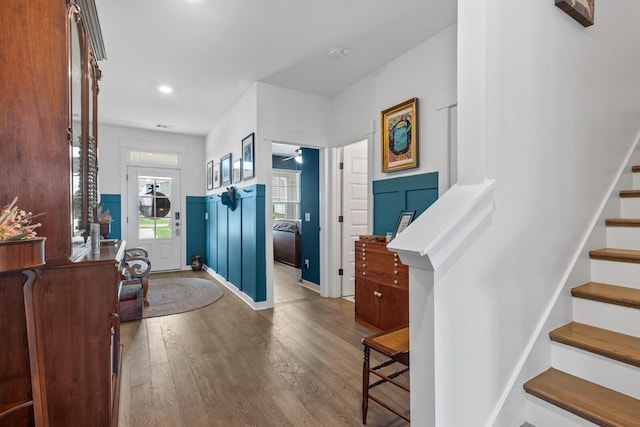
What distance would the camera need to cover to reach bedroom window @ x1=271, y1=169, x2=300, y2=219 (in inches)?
322

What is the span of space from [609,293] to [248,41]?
3.17 meters

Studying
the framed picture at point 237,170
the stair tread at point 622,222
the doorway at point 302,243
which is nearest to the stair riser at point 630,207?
the stair tread at point 622,222

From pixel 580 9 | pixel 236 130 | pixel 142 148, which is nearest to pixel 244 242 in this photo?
pixel 236 130

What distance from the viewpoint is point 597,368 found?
50.7 inches

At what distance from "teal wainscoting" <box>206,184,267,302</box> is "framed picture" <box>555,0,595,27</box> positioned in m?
2.99

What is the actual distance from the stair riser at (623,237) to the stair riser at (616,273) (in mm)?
235

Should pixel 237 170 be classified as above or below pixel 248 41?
below

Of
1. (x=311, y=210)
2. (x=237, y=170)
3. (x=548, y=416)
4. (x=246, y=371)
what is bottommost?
(x=246, y=371)

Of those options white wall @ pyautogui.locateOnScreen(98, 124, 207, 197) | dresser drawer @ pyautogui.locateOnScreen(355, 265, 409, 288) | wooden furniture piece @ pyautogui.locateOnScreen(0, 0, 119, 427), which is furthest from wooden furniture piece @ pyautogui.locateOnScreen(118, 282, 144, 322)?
white wall @ pyautogui.locateOnScreen(98, 124, 207, 197)

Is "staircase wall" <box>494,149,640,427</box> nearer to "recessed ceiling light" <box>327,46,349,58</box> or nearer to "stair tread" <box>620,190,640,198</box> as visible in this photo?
"stair tread" <box>620,190,640,198</box>

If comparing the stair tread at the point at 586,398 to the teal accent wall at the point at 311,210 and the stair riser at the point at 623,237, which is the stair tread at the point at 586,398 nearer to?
the stair riser at the point at 623,237

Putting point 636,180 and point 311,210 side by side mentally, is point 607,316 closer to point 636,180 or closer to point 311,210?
point 636,180

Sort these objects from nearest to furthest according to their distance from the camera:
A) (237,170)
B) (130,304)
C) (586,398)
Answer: (586,398), (130,304), (237,170)

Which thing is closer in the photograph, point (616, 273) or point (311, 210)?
point (616, 273)
